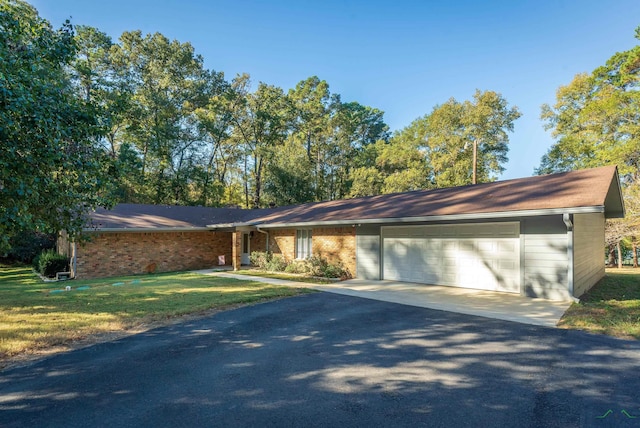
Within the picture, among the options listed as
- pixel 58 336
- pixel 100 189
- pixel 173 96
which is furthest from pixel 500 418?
pixel 173 96

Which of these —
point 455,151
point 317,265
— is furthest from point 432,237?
point 455,151

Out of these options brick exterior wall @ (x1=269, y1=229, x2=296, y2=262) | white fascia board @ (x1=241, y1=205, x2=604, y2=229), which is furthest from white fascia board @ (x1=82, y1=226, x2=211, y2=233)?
white fascia board @ (x1=241, y1=205, x2=604, y2=229)

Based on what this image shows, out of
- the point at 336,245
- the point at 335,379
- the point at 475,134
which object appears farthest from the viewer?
the point at 475,134

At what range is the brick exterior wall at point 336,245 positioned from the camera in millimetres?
13656

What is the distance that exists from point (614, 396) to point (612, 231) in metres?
18.0

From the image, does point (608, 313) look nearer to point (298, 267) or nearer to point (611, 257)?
point (298, 267)

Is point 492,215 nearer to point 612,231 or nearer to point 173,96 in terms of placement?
point 612,231

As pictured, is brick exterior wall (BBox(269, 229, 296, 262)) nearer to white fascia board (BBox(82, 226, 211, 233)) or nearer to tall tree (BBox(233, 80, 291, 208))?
white fascia board (BBox(82, 226, 211, 233))

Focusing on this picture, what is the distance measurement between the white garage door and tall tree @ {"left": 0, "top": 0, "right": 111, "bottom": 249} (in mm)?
9262

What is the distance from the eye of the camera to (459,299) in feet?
29.5

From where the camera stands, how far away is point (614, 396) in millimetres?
3648

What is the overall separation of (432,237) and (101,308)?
32.1 feet

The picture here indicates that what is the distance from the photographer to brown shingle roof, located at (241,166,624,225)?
28.8 feet

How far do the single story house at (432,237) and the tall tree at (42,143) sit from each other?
12.9ft
